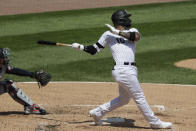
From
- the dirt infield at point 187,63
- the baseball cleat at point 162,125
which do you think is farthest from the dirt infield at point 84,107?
the dirt infield at point 187,63

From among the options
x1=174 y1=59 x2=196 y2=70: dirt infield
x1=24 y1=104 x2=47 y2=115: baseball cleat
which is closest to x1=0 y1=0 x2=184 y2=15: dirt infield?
x1=174 y1=59 x2=196 y2=70: dirt infield

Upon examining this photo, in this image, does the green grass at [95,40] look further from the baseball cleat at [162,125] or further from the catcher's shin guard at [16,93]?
the baseball cleat at [162,125]

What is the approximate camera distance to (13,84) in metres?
8.81

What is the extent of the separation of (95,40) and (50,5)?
7412 mm

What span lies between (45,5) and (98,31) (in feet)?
20.6

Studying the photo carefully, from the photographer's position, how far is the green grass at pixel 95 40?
13.2m

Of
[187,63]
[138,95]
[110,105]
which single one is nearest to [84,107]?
[110,105]

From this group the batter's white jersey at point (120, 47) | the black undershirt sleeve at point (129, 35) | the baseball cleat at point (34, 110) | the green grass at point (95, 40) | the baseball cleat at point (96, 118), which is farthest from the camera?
the green grass at point (95, 40)

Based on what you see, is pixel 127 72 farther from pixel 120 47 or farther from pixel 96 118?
pixel 96 118

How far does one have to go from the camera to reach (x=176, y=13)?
2047 cm

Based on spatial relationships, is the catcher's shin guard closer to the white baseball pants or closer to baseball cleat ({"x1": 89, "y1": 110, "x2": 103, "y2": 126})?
baseball cleat ({"x1": 89, "y1": 110, "x2": 103, "y2": 126})

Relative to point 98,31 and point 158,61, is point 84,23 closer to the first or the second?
point 98,31

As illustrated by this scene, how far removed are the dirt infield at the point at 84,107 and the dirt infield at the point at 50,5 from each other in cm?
1091

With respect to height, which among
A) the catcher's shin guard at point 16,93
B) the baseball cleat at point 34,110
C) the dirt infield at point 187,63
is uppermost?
the dirt infield at point 187,63
